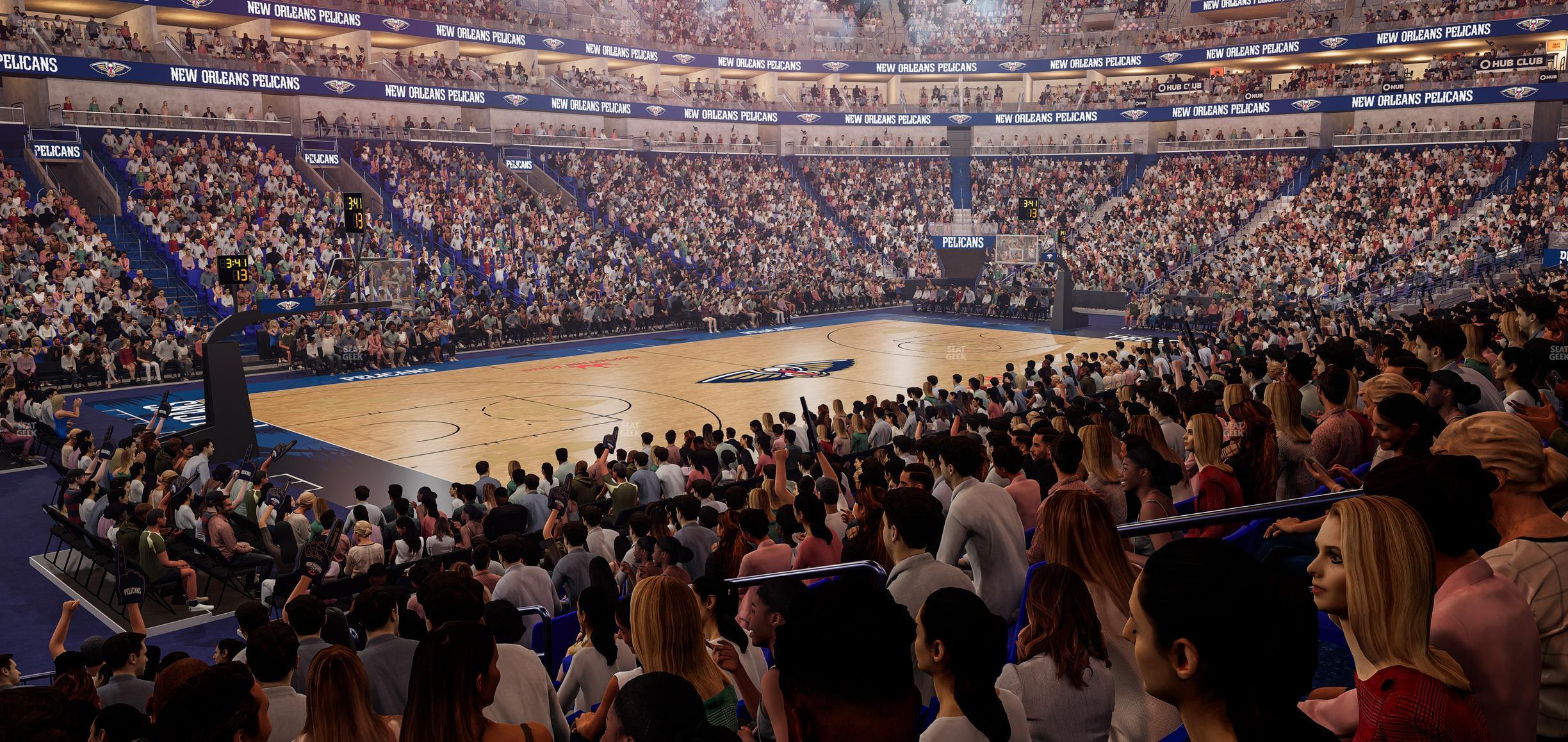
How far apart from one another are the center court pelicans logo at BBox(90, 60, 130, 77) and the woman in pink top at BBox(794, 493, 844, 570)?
118 feet

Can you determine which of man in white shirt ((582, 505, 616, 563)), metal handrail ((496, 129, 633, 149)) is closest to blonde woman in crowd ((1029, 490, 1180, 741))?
man in white shirt ((582, 505, 616, 563))

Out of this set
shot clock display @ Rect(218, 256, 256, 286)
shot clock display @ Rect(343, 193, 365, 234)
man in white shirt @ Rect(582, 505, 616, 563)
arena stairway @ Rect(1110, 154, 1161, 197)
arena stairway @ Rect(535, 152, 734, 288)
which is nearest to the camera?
man in white shirt @ Rect(582, 505, 616, 563)

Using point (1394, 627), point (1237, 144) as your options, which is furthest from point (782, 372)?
point (1237, 144)

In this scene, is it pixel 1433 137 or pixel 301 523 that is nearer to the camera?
pixel 301 523

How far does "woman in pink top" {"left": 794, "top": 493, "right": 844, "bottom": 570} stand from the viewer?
21.5ft

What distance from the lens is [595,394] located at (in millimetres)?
25797

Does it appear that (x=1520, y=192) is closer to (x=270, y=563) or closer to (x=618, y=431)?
(x=618, y=431)

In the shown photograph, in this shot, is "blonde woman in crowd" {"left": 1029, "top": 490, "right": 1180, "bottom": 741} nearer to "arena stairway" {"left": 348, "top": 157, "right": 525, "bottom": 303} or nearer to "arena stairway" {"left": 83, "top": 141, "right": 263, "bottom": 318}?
"arena stairway" {"left": 83, "top": 141, "right": 263, "bottom": 318}

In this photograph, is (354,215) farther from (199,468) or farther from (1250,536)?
(1250,536)

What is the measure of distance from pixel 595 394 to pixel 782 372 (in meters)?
5.30

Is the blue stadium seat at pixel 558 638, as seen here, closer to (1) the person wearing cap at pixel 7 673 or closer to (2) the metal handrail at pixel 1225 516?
(1) the person wearing cap at pixel 7 673

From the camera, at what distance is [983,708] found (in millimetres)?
3072

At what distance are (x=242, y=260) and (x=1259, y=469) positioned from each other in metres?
17.4

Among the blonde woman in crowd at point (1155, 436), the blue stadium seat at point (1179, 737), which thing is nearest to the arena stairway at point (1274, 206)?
the blonde woman in crowd at point (1155, 436)
